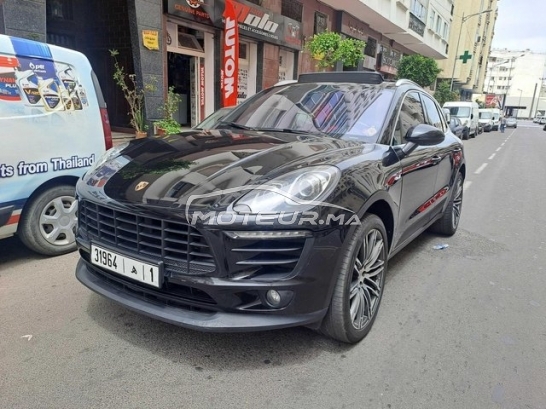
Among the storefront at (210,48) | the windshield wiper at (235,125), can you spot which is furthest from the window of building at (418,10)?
the windshield wiper at (235,125)

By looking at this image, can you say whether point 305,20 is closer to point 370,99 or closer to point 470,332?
point 370,99

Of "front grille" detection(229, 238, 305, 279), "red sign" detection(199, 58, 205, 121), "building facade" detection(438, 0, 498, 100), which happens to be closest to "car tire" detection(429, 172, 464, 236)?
"front grille" detection(229, 238, 305, 279)

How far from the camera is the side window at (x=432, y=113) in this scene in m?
4.21

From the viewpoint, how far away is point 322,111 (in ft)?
11.0

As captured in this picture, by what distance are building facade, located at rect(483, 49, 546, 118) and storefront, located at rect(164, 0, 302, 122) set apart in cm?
11394

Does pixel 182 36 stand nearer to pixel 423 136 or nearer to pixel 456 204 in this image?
pixel 456 204

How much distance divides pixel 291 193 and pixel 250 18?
11505mm

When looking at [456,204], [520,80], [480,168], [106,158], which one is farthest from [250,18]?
[520,80]

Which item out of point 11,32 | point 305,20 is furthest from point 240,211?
point 305,20

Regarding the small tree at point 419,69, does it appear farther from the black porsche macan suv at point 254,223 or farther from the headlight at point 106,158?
the headlight at point 106,158

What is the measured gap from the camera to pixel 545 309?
129 inches

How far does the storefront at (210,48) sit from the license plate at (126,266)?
900 centimetres

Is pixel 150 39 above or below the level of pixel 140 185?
above

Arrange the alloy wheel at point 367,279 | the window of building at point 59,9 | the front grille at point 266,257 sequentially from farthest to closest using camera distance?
1. the window of building at point 59,9
2. the alloy wheel at point 367,279
3. the front grille at point 266,257
